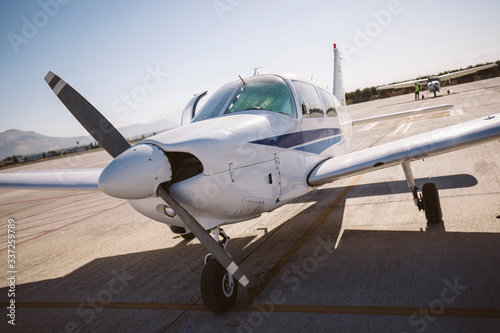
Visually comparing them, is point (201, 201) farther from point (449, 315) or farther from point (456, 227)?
point (456, 227)

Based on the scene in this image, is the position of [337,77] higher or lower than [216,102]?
lower

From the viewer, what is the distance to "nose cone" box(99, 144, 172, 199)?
3.06 m

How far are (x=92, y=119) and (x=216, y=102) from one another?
5.54ft

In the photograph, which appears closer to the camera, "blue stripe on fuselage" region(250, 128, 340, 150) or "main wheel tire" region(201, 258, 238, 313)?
"main wheel tire" region(201, 258, 238, 313)

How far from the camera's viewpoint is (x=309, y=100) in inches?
217

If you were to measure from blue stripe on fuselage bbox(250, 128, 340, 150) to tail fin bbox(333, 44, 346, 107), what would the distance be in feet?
15.2

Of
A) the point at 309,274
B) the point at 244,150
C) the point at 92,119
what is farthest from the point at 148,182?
the point at 309,274

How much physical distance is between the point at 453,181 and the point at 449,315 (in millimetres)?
4508

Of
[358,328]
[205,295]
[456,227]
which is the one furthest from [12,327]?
[456,227]
